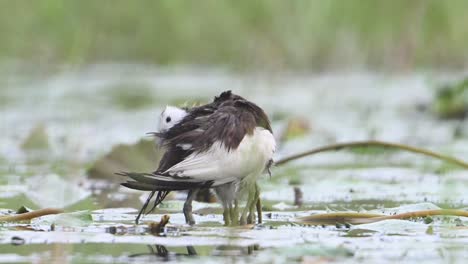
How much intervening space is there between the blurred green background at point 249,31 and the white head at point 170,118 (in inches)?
230

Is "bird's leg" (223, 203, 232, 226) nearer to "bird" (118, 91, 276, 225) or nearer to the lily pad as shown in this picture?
"bird" (118, 91, 276, 225)

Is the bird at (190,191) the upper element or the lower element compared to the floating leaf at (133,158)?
lower

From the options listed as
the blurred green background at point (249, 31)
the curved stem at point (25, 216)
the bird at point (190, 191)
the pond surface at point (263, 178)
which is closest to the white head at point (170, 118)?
the bird at point (190, 191)

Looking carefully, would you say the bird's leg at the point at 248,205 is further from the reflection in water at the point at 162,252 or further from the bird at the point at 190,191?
the reflection in water at the point at 162,252

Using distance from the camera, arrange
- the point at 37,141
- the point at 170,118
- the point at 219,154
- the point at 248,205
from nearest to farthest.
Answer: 1. the point at 219,154
2. the point at 248,205
3. the point at 170,118
4. the point at 37,141

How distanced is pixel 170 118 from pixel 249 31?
7743mm

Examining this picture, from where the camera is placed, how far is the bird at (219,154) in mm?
3684

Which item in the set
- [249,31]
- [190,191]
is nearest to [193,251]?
[190,191]

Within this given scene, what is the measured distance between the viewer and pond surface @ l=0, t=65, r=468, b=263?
10.9 ft

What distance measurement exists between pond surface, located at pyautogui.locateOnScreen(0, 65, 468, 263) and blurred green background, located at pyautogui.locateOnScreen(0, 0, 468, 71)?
0.32 meters

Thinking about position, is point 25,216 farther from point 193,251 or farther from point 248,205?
point 193,251

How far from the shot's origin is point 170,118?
403 centimetres

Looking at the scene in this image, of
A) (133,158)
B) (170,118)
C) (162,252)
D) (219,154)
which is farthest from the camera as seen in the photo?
(133,158)

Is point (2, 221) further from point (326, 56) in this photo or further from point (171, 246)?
point (326, 56)
